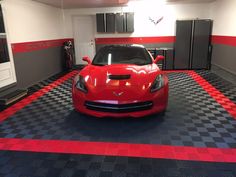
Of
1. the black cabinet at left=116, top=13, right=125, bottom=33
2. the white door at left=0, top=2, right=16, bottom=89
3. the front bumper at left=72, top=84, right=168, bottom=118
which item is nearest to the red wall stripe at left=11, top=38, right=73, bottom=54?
the white door at left=0, top=2, right=16, bottom=89

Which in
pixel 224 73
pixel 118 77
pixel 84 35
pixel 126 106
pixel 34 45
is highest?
pixel 84 35

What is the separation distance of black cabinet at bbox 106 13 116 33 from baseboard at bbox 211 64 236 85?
13.1ft

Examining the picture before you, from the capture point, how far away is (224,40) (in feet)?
20.6

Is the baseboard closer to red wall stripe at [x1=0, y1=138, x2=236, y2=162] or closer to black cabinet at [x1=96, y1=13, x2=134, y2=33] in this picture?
black cabinet at [x1=96, y1=13, x2=134, y2=33]

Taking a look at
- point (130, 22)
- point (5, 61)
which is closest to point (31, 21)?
point (5, 61)

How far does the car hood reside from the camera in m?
3.02

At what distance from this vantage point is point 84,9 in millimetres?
8188

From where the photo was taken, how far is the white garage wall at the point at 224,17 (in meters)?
5.65

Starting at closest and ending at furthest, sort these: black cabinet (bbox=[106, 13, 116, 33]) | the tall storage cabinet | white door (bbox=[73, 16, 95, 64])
Answer: 1. the tall storage cabinet
2. black cabinet (bbox=[106, 13, 116, 33])
3. white door (bbox=[73, 16, 95, 64])

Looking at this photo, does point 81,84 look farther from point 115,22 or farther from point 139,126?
point 115,22

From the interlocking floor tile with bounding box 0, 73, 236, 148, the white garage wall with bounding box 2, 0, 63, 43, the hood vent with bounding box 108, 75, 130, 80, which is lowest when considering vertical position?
the interlocking floor tile with bounding box 0, 73, 236, 148

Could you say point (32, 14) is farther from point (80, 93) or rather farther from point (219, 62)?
point (219, 62)

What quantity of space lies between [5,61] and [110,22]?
4.44 metres

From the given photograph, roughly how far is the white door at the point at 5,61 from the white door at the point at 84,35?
4.22 m
